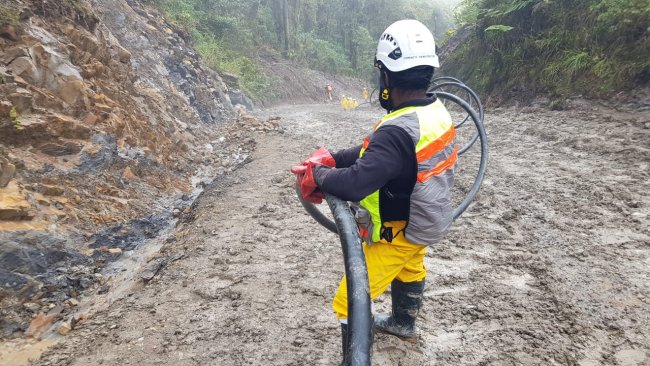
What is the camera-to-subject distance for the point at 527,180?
5.58 m

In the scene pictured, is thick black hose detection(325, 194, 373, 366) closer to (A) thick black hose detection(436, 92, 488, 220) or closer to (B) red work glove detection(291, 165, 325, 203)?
(B) red work glove detection(291, 165, 325, 203)

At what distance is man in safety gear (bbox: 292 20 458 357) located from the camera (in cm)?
199

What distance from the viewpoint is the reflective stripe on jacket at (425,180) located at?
2.03m

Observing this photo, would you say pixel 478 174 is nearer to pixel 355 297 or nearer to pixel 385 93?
pixel 385 93

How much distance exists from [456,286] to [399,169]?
71.0 inches

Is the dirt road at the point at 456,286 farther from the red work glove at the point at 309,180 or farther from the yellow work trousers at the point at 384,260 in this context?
the red work glove at the point at 309,180

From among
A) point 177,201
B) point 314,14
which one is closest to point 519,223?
point 177,201

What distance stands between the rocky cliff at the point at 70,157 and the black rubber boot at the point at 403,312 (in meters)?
2.86

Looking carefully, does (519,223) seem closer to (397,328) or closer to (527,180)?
(527,180)

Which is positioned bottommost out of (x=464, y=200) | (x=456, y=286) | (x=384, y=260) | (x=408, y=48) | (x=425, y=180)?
(x=456, y=286)

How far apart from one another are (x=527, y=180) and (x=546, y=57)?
6.19 meters

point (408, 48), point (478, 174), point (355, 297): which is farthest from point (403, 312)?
point (478, 174)

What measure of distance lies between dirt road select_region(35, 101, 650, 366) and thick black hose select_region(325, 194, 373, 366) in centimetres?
126

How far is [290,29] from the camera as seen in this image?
98.0ft
